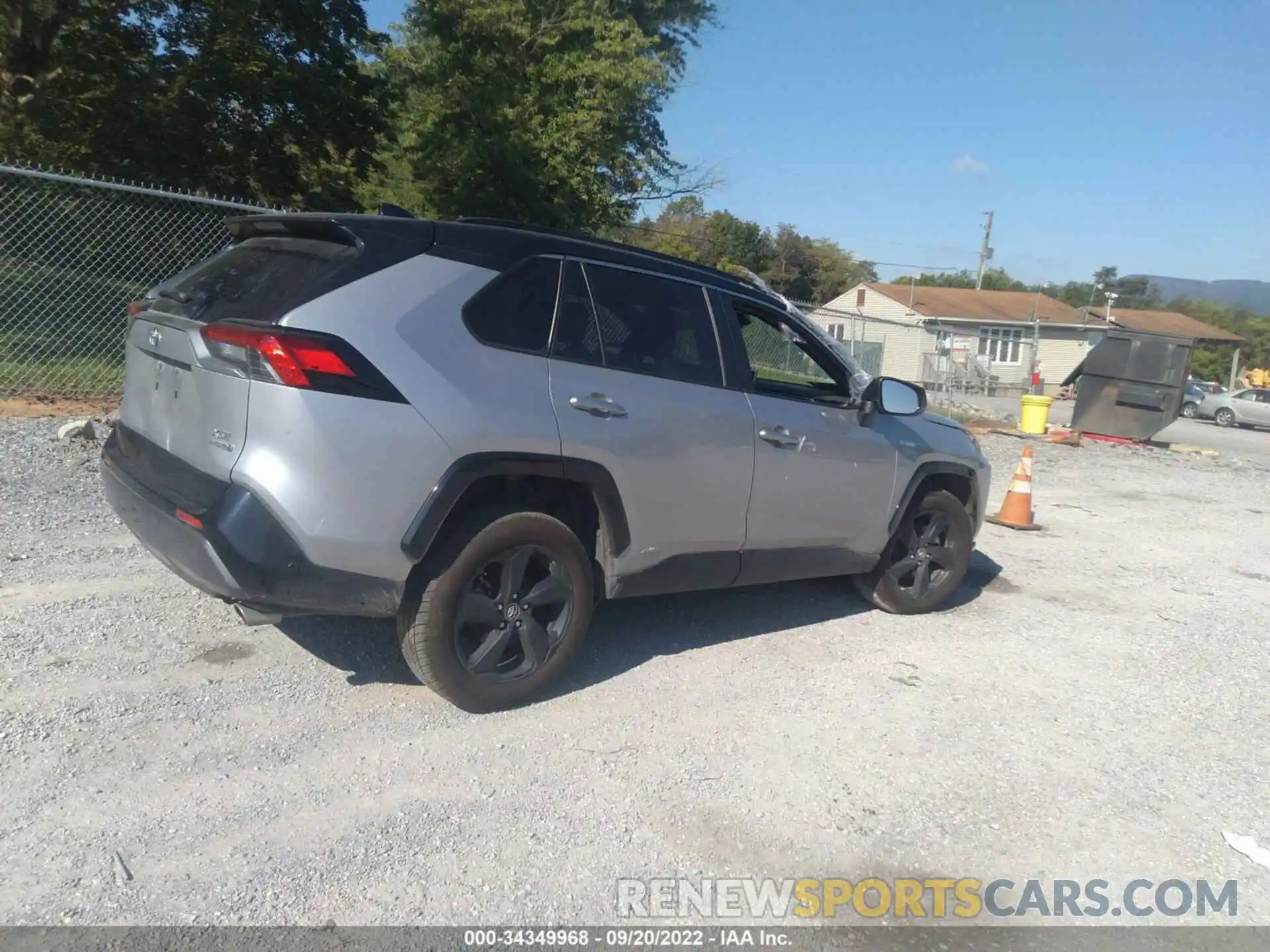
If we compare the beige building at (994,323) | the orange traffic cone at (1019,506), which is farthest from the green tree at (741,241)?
the orange traffic cone at (1019,506)

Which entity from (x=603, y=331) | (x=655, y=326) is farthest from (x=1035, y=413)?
(x=603, y=331)

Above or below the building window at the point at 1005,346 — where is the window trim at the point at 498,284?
above

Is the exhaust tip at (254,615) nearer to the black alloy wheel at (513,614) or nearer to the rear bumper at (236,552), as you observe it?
the rear bumper at (236,552)

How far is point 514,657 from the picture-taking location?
13.4 ft

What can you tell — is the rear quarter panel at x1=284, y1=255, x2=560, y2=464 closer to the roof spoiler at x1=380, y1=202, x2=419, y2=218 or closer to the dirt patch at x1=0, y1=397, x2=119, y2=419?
the roof spoiler at x1=380, y1=202, x2=419, y2=218

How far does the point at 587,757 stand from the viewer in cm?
379

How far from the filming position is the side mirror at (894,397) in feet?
17.1

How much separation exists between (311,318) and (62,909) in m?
1.93

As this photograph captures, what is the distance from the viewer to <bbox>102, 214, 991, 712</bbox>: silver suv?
339cm

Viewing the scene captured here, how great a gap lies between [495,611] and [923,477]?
9.43 feet

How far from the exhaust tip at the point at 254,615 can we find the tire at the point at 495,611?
479 mm

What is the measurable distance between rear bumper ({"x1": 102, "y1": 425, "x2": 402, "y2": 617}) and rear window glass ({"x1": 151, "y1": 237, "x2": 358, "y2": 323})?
0.60 metres

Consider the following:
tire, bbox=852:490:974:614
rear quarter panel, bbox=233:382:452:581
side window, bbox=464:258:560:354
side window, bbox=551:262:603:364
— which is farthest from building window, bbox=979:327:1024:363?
→ rear quarter panel, bbox=233:382:452:581

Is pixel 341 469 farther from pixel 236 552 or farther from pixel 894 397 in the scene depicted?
pixel 894 397
